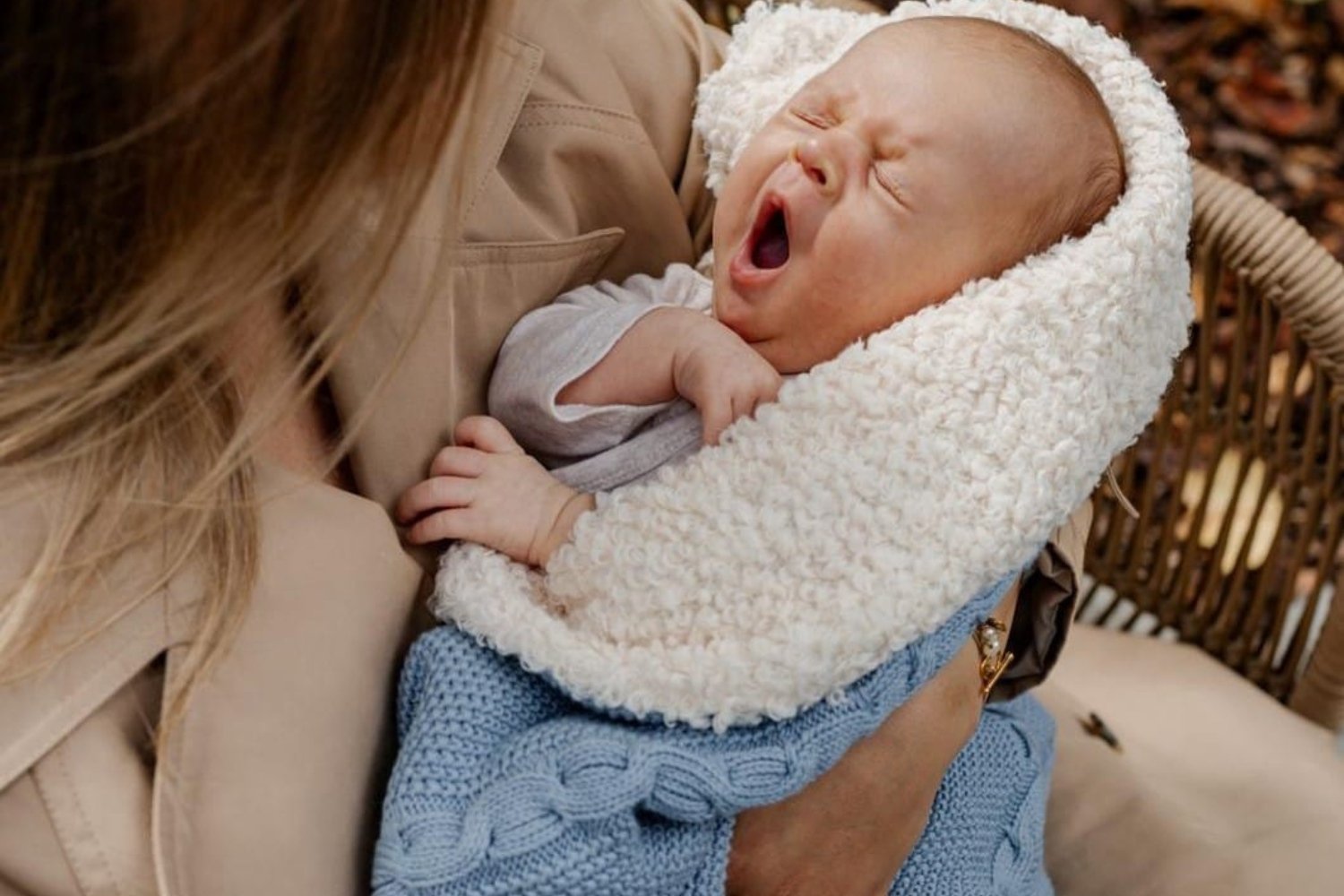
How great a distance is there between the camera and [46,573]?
696 mm

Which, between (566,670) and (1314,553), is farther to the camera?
(1314,553)

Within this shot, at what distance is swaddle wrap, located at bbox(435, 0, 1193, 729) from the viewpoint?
0.82 m

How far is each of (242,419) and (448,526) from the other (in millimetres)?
159

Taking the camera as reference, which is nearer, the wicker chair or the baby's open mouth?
the baby's open mouth

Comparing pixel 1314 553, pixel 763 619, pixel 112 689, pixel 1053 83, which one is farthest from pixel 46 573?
pixel 1314 553

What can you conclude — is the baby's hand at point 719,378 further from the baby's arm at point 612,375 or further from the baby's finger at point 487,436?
the baby's finger at point 487,436

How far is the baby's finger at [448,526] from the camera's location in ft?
2.85

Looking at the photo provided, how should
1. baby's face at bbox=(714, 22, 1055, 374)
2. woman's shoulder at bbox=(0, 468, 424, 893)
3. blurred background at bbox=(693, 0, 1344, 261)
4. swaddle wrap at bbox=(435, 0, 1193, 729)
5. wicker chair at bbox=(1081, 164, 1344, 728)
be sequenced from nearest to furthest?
woman's shoulder at bbox=(0, 468, 424, 893)
swaddle wrap at bbox=(435, 0, 1193, 729)
baby's face at bbox=(714, 22, 1055, 374)
wicker chair at bbox=(1081, 164, 1344, 728)
blurred background at bbox=(693, 0, 1344, 261)

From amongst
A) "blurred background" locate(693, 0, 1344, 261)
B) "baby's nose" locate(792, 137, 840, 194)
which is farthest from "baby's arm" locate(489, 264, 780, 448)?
"blurred background" locate(693, 0, 1344, 261)

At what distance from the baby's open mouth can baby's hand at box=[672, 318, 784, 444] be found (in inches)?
3.1

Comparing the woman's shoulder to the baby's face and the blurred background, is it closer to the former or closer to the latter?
the baby's face

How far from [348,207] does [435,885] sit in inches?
13.8

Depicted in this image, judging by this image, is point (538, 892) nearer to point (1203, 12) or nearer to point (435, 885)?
point (435, 885)

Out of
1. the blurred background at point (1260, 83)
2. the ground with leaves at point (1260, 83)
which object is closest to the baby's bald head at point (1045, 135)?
the blurred background at point (1260, 83)
